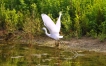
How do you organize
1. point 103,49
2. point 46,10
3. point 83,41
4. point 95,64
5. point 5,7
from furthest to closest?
point 5,7 < point 46,10 < point 83,41 < point 103,49 < point 95,64

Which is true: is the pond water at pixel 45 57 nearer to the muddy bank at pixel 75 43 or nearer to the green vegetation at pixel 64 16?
the muddy bank at pixel 75 43

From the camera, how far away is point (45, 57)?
40.0 ft

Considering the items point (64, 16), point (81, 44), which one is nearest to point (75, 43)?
point (81, 44)

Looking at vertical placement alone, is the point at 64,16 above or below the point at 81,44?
above

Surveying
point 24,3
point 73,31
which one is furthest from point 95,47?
point 24,3

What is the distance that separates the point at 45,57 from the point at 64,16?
3.65 m

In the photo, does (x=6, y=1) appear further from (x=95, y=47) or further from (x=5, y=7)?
(x=95, y=47)

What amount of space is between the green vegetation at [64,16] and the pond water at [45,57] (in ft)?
4.11

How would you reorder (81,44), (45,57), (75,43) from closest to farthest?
(45,57) → (81,44) → (75,43)

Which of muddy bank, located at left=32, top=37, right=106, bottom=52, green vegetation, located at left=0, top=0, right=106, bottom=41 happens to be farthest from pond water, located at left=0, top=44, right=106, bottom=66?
green vegetation, located at left=0, top=0, right=106, bottom=41

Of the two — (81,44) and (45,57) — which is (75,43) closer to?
(81,44)

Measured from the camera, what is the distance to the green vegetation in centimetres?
1470

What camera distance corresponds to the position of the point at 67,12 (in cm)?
1545

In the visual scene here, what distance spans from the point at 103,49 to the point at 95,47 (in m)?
0.43
